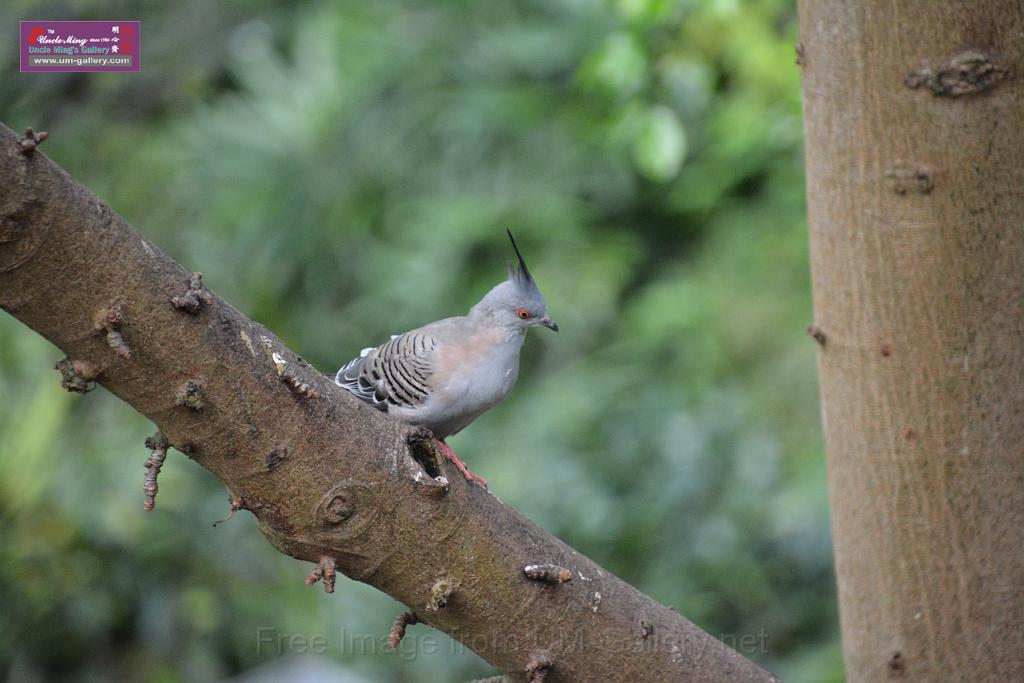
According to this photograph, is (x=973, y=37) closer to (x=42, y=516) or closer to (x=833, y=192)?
(x=833, y=192)

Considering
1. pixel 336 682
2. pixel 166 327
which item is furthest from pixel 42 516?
pixel 166 327

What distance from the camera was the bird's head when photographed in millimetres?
2756

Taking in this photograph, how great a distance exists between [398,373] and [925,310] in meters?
1.28

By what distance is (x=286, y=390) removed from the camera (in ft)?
5.20

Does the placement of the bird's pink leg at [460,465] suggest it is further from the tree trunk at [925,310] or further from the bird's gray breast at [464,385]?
→ the tree trunk at [925,310]

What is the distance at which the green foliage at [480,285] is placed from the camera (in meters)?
4.33

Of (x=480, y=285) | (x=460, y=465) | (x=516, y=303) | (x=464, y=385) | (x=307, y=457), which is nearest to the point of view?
(x=307, y=457)

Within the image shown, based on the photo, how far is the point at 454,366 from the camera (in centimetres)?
257

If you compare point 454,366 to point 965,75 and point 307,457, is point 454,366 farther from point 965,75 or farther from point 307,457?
point 965,75

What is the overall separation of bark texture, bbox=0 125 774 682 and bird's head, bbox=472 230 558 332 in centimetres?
95

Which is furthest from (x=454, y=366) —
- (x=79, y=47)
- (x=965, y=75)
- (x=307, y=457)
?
(x=79, y=47)

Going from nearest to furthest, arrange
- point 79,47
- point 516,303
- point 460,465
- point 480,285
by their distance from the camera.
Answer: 1. point 460,465
2. point 516,303
3. point 79,47
4. point 480,285

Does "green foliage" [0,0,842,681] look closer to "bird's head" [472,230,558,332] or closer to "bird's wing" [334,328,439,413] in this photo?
"bird's head" [472,230,558,332]

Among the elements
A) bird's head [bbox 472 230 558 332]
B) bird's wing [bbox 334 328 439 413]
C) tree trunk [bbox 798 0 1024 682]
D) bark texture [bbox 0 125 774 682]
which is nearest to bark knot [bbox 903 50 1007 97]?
tree trunk [bbox 798 0 1024 682]
